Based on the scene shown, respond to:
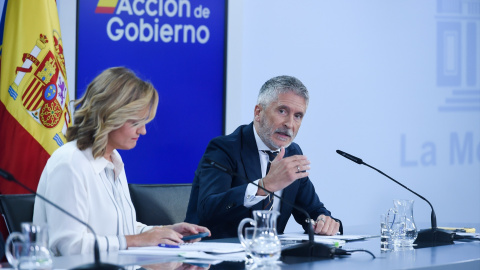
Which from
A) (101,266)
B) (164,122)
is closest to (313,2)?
(164,122)

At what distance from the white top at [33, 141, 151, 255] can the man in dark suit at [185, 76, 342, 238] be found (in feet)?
1.72

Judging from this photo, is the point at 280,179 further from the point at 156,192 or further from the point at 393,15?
the point at 393,15

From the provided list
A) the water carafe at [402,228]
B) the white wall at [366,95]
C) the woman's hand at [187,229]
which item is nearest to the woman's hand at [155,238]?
the woman's hand at [187,229]

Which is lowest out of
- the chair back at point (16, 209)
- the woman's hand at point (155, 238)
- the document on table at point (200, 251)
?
the document on table at point (200, 251)

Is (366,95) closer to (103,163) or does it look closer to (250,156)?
(250,156)

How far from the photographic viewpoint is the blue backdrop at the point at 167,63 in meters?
4.56

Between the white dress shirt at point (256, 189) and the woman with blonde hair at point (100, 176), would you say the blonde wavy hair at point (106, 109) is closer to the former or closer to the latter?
the woman with blonde hair at point (100, 176)

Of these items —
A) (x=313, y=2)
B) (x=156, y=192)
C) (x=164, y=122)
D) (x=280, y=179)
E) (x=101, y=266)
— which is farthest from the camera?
(x=313, y=2)

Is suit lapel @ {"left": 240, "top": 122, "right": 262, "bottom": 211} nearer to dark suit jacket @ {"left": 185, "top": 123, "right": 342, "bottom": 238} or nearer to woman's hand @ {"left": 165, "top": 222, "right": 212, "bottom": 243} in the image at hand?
dark suit jacket @ {"left": 185, "top": 123, "right": 342, "bottom": 238}

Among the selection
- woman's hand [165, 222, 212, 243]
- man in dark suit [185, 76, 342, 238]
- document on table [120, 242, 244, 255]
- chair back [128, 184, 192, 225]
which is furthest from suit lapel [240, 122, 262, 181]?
document on table [120, 242, 244, 255]

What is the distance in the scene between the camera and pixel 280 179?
10.1 ft

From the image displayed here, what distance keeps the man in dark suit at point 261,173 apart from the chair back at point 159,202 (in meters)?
0.05

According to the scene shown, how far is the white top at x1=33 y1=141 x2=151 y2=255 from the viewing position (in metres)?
2.44

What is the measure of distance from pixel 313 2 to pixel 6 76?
2.41 metres
